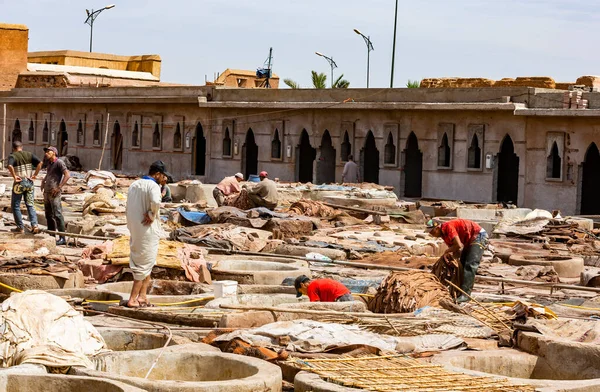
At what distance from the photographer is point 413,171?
107ft

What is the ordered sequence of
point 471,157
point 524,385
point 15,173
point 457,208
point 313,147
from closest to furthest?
1. point 524,385
2. point 15,173
3. point 457,208
4. point 471,157
5. point 313,147

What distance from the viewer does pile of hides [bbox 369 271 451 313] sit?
12.1m

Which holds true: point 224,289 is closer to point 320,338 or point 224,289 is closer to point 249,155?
point 320,338

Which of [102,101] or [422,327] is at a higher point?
[102,101]

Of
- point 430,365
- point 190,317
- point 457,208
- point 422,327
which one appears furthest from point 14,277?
point 457,208

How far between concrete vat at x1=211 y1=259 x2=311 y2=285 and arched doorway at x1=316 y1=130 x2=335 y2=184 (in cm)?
1816

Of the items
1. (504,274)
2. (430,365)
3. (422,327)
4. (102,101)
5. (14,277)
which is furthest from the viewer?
(102,101)

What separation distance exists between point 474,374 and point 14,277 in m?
6.42

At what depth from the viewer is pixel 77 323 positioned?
9367mm

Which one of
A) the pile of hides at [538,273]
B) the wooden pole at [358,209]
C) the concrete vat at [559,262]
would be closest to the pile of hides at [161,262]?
the pile of hides at [538,273]

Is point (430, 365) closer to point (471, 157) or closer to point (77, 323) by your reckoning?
point (77, 323)

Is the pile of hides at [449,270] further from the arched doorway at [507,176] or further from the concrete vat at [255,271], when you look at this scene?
the arched doorway at [507,176]

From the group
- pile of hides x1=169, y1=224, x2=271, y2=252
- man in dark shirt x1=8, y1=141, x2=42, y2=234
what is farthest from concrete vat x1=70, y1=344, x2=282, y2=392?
man in dark shirt x1=8, y1=141, x2=42, y2=234

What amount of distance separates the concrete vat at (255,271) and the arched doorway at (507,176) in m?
15.7
